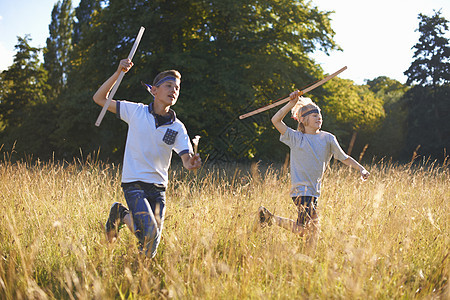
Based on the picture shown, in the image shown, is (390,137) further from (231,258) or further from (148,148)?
(148,148)

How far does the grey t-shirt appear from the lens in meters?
3.75

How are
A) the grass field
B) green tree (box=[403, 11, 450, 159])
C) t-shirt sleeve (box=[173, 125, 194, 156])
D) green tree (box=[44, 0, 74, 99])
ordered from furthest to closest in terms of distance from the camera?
1. green tree (box=[44, 0, 74, 99])
2. green tree (box=[403, 11, 450, 159])
3. t-shirt sleeve (box=[173, 125, 194, 156])
4. the grass field

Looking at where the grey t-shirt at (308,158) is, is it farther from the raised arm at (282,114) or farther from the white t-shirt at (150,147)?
the white t-shirt at (150,147)

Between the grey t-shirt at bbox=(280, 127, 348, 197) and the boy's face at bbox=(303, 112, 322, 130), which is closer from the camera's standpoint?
the grey t-shirt at bbox=(280, 127, 348, 197)

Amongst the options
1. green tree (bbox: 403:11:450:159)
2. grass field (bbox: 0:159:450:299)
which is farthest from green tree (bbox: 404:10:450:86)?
grass field (bbox: 0:159:450:299)

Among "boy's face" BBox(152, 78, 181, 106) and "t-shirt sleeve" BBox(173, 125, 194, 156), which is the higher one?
"boy's face" BBox(152, 78, 181, 106)

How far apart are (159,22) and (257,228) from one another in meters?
11.8

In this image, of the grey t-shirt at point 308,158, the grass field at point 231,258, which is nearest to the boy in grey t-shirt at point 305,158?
the grey t-shirt at point 308,158

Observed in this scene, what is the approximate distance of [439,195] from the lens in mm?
5043

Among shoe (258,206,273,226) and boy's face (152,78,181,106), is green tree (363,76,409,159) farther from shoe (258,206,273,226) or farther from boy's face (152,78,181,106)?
boy's face (152,78,181,106)

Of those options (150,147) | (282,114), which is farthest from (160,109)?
(282,114)

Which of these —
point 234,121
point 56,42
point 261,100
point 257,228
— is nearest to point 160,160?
point 257,228

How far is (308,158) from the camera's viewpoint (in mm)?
3809

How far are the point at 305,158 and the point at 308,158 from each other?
0.10 feet
